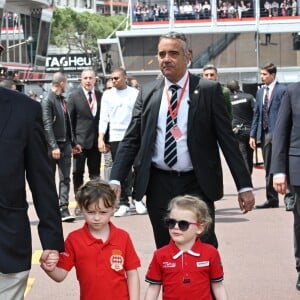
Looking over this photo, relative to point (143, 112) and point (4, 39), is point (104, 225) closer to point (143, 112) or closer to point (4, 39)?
point (143, 112)

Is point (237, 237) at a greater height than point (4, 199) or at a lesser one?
lesser

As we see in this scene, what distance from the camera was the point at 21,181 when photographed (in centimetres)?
423

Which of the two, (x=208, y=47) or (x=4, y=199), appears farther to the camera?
(x=208, y=47)

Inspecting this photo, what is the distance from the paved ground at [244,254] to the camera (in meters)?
7.36

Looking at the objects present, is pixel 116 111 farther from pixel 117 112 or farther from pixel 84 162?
pixel 84 162

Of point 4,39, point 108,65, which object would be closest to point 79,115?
point 4,39

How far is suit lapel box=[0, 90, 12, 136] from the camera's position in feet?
13.7

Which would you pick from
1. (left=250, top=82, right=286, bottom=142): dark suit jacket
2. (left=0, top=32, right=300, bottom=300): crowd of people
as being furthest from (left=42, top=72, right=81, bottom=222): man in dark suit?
(left=0, top=32, right=300, bottom=300): crowd of people

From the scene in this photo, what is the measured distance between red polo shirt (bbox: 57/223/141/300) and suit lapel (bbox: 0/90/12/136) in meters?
1.14

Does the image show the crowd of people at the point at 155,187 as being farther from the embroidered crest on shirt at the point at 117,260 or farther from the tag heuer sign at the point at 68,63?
the tag heuer sign at the point at 68,63

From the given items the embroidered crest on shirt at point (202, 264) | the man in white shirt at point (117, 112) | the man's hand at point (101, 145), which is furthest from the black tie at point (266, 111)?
the embroidered crest on shirt at point (202, 264)

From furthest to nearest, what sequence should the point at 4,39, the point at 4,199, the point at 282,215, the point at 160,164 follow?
the point at 4,39, the point at 282,215, the point at 160,164, the point at 4,199

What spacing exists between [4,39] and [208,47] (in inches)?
617

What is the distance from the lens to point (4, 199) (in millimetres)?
4156
